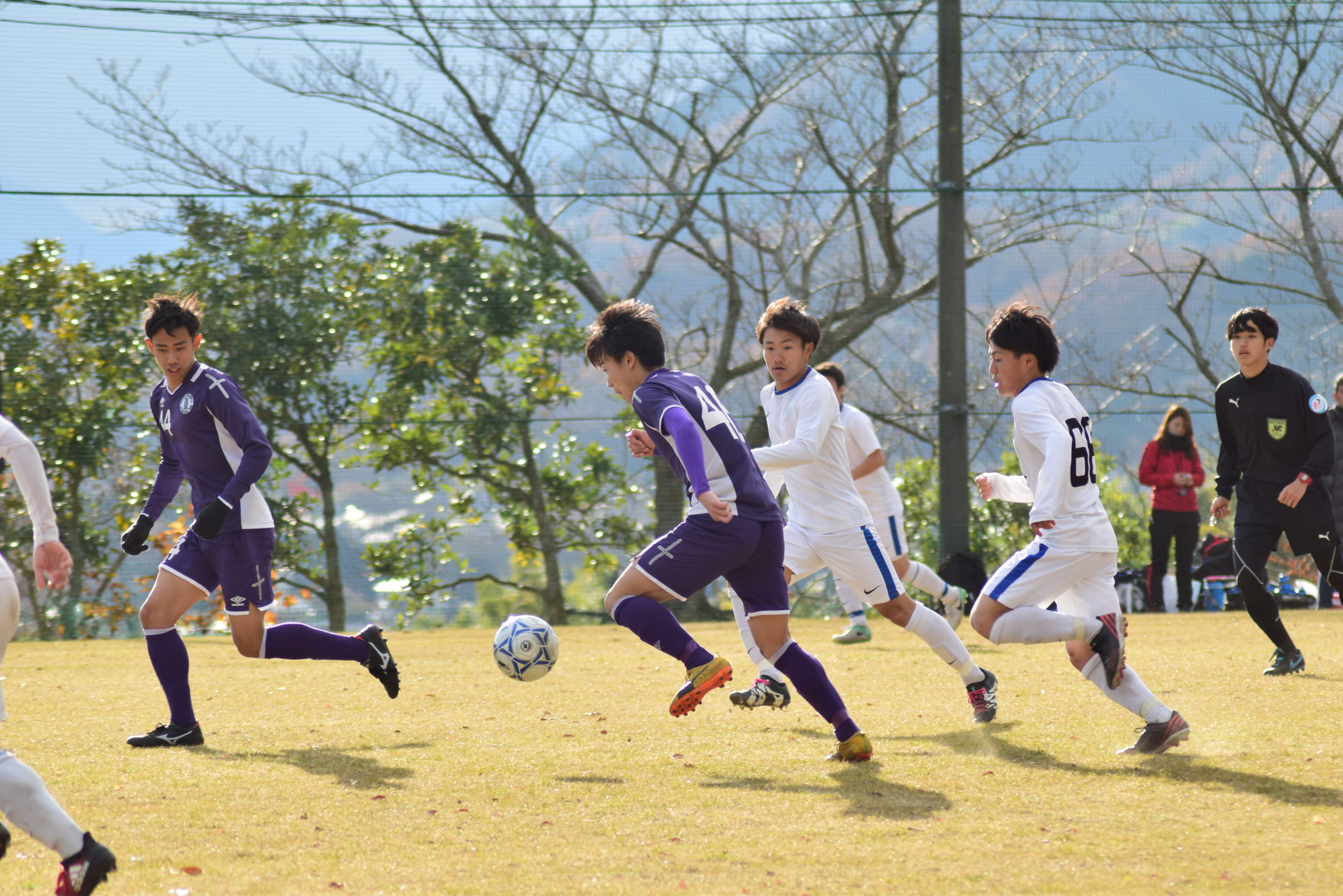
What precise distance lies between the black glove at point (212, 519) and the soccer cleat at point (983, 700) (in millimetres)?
2971

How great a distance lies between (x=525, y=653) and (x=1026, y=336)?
2302 mm

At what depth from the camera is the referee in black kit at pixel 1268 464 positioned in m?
5.75

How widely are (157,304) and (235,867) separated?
265 cm

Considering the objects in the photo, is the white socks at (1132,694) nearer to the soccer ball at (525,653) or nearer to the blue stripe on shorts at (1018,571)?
the blue stripe on shorts at (1018,571)

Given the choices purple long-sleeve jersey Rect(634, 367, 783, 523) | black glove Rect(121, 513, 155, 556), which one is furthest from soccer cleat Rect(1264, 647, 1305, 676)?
black glove Rect(121, 513, 155, 556)

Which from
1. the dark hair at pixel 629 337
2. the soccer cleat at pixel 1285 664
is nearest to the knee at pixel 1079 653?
the dark hair at pixel 629 337

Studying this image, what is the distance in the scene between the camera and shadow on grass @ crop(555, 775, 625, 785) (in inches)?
153

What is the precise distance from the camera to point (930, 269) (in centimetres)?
1297

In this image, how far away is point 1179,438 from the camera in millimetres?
10320

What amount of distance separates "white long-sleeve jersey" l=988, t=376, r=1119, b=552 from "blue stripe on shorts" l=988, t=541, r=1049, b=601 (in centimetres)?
4

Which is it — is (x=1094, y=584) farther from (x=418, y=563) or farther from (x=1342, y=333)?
(x=1342, y=333)

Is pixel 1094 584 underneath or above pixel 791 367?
underneath

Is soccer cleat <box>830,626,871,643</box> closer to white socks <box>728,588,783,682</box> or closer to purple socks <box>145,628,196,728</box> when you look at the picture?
white socks <box>728,588,783,682</box>

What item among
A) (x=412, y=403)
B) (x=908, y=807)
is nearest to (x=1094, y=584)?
(x=908, y=807)
